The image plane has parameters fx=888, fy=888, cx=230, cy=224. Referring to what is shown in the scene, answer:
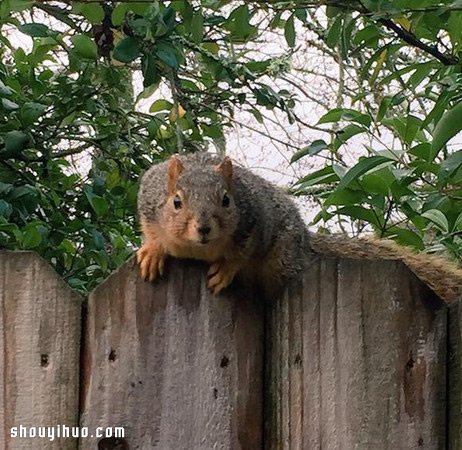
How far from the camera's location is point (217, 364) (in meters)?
0.92

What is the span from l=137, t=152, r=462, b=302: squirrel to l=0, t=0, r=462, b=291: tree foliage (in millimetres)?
65

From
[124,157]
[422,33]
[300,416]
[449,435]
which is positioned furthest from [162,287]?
[124,157]

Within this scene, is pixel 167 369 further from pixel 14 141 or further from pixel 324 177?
pixel 14 141

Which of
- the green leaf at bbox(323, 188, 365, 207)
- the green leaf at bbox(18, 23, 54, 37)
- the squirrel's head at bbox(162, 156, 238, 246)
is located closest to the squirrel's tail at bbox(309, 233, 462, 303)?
the green leaf at bbox(323, 188, 365, 207)

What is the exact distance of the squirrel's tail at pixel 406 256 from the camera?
3.72 feet

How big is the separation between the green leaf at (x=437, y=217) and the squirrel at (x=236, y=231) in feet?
0.23

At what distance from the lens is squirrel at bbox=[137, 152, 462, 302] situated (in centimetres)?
115

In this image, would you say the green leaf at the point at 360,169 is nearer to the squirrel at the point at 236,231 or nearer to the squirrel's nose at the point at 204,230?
the squirrel at the point at 236,231

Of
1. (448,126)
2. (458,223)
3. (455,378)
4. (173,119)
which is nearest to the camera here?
(455,378)

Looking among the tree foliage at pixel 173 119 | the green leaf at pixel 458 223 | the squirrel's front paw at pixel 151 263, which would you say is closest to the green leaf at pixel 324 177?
the tree foliage at pixel 173 119

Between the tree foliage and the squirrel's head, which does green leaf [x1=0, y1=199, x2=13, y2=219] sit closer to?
the tree foliage

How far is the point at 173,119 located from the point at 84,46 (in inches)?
11.4

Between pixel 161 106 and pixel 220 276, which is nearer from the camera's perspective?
pixel 220 276

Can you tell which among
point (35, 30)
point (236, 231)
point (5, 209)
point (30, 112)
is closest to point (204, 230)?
point (236, 231)
